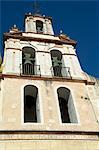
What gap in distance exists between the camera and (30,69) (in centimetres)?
1638

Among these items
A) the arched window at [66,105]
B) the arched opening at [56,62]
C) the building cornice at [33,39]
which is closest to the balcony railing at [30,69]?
the arched opening at [56,62]

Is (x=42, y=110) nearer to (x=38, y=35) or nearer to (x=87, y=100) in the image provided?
(x=87, y=100)

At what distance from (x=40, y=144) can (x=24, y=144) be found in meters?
0.62

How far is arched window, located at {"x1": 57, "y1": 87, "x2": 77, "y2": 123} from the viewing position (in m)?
13.6

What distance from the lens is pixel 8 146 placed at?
427 inches

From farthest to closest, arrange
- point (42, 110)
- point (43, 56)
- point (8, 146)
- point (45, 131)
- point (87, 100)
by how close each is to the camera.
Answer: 1. point (43, 56)
2. point (87, 100)
3. point (42, 110)
4. point (45, 131)
5. point (8, 146)

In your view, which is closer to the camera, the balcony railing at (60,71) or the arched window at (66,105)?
the arched window at (66,105)

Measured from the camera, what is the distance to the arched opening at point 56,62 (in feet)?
54.6

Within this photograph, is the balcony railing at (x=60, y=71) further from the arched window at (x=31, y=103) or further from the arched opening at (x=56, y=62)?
the arched window at (x=31, y=103)

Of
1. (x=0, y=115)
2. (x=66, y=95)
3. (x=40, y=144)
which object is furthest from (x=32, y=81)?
(x=40, y=144)

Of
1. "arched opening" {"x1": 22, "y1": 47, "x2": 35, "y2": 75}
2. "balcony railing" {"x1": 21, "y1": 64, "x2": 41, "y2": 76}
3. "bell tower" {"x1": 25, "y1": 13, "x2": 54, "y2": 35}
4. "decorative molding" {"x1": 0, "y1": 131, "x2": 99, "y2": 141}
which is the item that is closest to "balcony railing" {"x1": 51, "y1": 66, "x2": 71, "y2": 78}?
"balcony railing" {"x1": 21, "y1": 64, "x2": 41, "y2": 76}

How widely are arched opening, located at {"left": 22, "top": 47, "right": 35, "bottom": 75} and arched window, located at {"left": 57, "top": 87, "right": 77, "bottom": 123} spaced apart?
2.24 m

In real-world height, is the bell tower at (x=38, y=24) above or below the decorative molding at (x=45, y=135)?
above

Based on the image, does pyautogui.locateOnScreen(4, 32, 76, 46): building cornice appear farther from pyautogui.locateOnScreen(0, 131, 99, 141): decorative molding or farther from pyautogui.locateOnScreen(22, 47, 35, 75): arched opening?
pyautogui.locateOnScreen(0, 131, 99, 141): decorative molding
